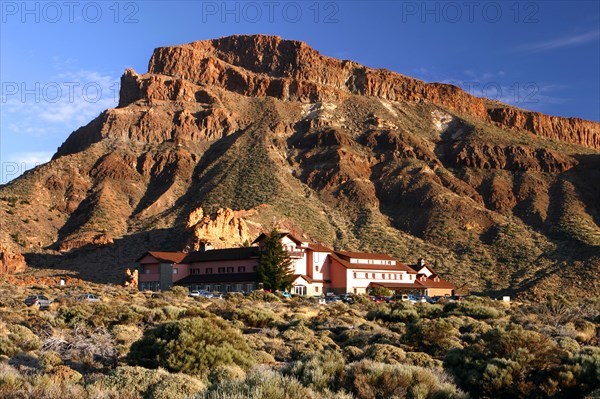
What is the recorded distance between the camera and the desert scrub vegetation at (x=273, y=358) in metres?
12.0

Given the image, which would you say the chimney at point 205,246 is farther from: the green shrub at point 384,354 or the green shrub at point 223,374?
the green shrub at point 223,374

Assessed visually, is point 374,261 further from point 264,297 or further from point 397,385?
point 397,385

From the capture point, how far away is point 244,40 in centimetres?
16588

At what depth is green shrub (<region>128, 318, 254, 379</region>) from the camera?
16.5 metres

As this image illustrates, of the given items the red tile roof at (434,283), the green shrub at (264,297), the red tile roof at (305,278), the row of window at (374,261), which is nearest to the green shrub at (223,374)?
the green shrub at (264,297)

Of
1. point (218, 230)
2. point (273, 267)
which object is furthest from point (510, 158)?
point (273, 267)

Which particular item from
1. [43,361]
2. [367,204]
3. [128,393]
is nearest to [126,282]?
[367,204]

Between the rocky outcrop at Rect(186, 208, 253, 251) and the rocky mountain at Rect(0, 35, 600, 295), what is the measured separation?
217mm

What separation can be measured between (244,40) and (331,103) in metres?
39.2

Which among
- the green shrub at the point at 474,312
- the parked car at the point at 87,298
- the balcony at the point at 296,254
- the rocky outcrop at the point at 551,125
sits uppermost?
the rocky outcrop at the point at 551,125

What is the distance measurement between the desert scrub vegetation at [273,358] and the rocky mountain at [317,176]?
1901 inches

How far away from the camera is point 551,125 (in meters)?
152

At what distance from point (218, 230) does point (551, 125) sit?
102232mm

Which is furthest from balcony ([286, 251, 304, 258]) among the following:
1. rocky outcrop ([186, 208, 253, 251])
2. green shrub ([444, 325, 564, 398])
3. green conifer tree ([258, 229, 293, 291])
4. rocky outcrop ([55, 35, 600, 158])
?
rocky outcrop ([55, 35, 600, 158])
